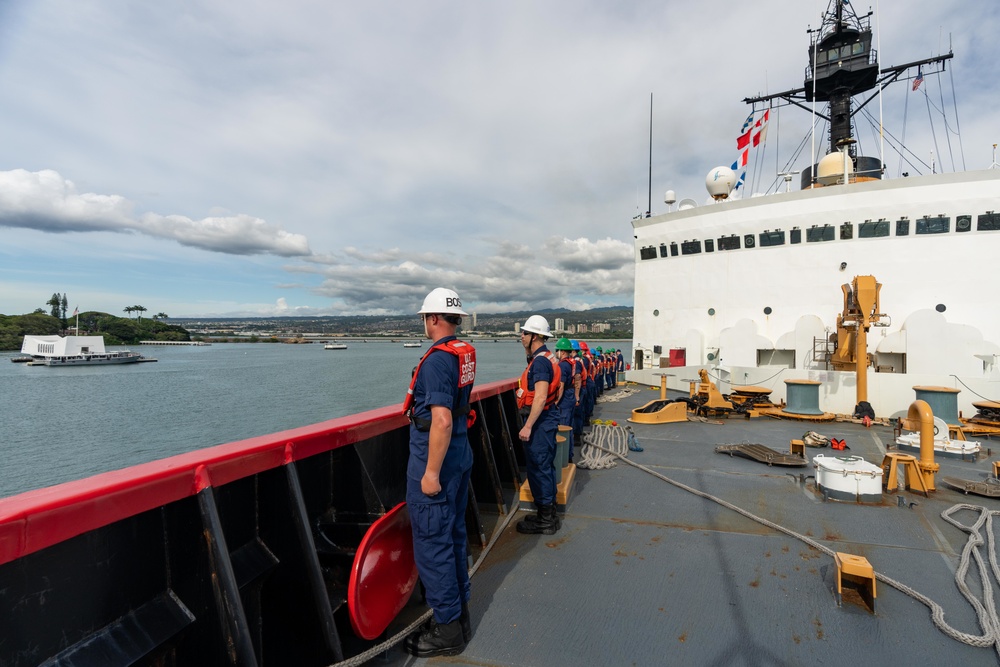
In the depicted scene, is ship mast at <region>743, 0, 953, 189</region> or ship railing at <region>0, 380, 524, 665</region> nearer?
ship railing at <region>0, 380, 524, 665</region>

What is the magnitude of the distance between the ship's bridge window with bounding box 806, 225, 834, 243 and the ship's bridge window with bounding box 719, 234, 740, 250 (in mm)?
1742

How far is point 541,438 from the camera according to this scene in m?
3.87

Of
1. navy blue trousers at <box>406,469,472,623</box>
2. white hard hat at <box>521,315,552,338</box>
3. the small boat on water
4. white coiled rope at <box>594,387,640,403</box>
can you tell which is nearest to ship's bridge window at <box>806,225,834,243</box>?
white coiled rope at <box>594,387,640,403</box>

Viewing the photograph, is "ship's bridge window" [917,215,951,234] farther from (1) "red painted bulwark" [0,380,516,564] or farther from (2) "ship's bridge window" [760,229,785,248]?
(1) "red painted bulwark" [0,380,516,564]

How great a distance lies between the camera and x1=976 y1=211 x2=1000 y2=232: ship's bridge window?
11172 mm

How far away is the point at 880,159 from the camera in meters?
14.6

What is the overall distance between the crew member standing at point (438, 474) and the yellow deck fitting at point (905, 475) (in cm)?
470

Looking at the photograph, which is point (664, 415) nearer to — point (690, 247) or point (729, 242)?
point (729, 242)

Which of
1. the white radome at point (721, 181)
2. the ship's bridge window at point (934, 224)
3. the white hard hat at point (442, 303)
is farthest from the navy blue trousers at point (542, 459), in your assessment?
the white radome at point (721, 181)

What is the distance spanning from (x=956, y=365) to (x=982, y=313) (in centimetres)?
212

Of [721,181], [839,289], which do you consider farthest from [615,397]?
[721,181]

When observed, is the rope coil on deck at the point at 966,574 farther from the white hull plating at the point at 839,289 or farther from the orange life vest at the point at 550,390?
the white hull plating at the point at 839,289

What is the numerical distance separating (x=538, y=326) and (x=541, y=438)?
0.99 meters

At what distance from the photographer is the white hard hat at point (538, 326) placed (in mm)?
4188
